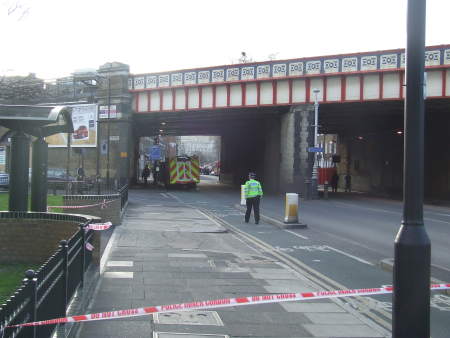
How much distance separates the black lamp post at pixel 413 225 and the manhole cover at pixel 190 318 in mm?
2384

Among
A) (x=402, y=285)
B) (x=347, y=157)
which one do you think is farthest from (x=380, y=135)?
(x=402, y=285)

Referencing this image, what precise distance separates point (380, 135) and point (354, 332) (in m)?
44.7

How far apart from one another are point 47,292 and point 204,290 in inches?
151

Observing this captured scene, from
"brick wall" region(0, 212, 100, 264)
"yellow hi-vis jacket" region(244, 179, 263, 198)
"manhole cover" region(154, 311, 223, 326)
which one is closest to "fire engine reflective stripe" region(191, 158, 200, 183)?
"yellow hi-vis jacket" region(244, 179, 263, 198)

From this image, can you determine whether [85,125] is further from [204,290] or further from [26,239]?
[204,290]

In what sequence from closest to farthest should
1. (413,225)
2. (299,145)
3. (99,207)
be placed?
(413,225)
(99,207)
(299,145)

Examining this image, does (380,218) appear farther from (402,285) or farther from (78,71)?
(78,71)

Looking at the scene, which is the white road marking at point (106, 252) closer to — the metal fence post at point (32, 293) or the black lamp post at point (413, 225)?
the metal fence post at point (32, 293)

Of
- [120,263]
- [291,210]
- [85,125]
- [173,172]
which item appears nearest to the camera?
[120,263]

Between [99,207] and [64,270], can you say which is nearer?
[64,270]

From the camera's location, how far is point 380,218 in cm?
2247

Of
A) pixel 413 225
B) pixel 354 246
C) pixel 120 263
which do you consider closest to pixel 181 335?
pixel 413 225

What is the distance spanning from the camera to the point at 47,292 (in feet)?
15.7

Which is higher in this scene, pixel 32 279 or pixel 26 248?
pixel 32 279
